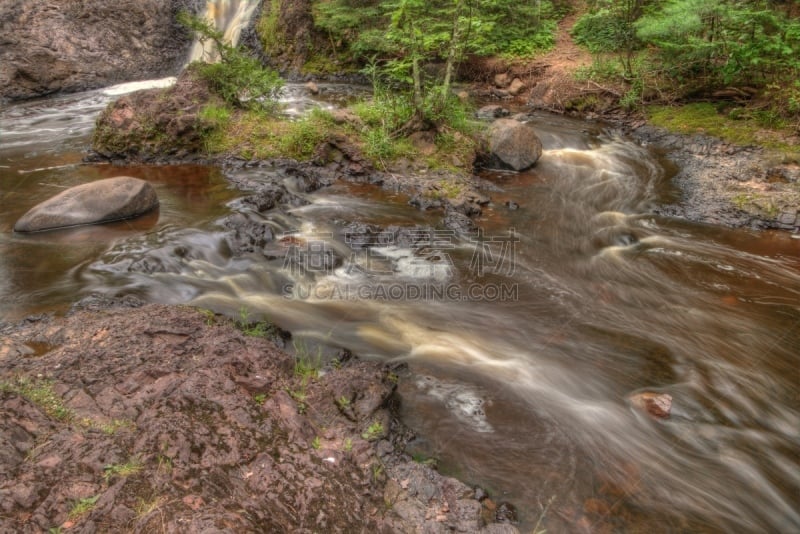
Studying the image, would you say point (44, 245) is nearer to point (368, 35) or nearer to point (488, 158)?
point (488, 158)

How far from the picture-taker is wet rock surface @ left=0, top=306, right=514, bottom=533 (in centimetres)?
219

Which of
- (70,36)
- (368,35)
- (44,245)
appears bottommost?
(44,245)

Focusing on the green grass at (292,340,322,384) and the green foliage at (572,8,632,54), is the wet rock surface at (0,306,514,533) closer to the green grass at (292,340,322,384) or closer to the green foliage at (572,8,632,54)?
the green grass at (292,340,322,384)

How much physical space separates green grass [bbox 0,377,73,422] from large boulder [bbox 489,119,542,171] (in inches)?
306

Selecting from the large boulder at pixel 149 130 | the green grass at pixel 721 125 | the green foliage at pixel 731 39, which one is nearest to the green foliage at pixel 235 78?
the large boulder at pixel 149 130

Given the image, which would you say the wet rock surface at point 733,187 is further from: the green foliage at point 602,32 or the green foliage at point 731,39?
the green foliage at point 602,32

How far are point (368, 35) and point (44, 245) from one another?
11391mm

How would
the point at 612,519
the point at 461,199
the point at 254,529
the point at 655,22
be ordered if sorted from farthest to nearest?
the point at 655,22
the point at 461,199
the point at 612,519
the point at 254,529

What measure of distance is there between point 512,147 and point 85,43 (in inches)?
552

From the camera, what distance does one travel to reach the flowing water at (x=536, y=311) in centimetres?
334

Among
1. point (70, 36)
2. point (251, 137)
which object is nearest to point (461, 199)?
point (251, 137)

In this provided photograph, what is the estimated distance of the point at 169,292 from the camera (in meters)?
5.05

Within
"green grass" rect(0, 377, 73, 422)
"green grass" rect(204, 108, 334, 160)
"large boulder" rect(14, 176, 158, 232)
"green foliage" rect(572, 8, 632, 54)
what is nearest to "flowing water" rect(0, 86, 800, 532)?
"large boulder" rect(14, 176, 158, 232)

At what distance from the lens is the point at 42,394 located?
290 cm
